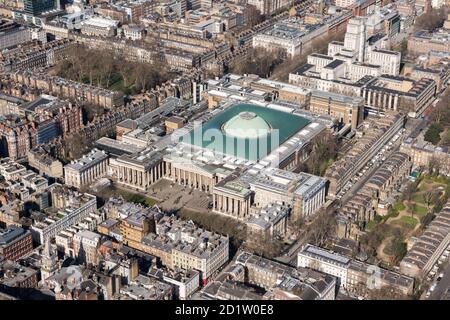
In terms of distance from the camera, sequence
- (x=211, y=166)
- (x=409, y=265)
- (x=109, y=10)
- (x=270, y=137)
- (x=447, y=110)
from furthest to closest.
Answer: (x=109, y=10) → (x=447, y=110) → (x=270, y=137) → (x=211, y=166) → (x=409, y=265)

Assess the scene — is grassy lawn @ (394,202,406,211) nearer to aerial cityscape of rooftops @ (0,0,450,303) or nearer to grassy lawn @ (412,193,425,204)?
aerial cityscape of rooftops @ (0,0,450,303)

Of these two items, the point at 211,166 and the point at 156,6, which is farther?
the point at 156,6

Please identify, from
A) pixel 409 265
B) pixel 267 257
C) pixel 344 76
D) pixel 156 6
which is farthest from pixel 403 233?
pixel 156 6

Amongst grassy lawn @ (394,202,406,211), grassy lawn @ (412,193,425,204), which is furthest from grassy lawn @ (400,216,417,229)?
grassy lawn @ (412,193,425,204)

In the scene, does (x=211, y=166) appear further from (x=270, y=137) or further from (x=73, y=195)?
(x=73, y=195)

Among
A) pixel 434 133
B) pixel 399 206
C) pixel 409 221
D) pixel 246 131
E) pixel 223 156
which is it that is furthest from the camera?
pixel 434 133

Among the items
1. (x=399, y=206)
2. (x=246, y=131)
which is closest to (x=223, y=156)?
(x=246, y=131)

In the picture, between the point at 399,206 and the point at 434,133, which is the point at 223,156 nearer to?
the point at 399,206

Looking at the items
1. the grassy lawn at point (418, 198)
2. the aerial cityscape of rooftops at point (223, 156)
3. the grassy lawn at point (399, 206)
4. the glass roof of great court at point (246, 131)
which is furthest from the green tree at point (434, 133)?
the grassy lawn at point (399, 206)

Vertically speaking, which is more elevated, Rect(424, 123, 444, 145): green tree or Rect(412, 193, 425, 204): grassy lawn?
Rect(424, 123, 444, 145): green tree
